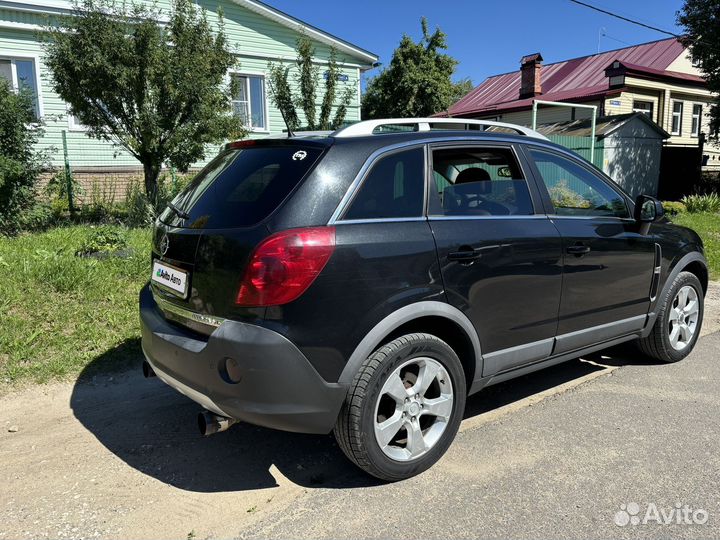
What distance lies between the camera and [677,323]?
189 inches

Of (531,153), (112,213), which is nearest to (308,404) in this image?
(531,153)

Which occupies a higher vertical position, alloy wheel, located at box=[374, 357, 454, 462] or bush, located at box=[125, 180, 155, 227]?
bush, located at box=[125, 180, 155, 227]

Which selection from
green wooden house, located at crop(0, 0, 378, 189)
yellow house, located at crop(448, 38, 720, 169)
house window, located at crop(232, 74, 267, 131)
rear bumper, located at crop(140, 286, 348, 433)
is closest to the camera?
rear bumper, located at crop(140, 286, 348, 433)

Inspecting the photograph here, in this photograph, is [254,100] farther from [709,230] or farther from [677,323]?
[677,323]

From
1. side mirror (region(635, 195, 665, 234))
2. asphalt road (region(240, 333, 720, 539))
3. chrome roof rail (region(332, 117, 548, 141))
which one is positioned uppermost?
chrome roof rail (region(332, 117, 548, 141))

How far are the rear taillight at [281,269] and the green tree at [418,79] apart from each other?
102ft

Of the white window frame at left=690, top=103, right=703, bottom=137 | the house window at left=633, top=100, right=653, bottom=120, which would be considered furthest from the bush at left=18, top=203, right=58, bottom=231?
the white window frame at left=690, top=103, right=703, bottom=137

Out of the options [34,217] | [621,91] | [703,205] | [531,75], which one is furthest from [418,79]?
[34,217]

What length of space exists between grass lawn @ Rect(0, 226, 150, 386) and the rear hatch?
160cm

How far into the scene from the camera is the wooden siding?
14.1m

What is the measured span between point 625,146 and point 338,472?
61.8ft

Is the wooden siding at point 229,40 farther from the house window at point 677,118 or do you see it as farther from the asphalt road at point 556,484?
the house window at point 677,118

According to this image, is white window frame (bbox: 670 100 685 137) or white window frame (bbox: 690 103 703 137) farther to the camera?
white window frame (bbox: 690 103 703 137)

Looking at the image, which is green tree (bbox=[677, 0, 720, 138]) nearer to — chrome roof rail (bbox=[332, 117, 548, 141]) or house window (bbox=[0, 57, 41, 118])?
chrome roof rail (bbox=[332, 117, 548, 141])
